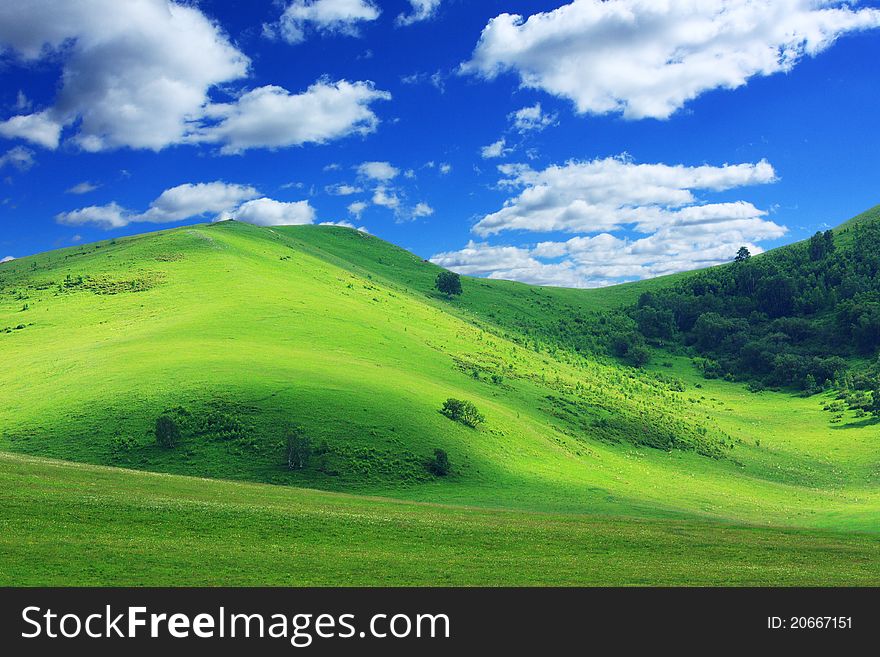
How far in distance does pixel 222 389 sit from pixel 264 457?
10.8m

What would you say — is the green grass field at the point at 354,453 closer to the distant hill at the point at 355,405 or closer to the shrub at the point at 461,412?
the distant hill at the point at 355,405

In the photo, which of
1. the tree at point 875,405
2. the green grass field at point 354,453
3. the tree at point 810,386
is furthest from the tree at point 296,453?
the tree at point 810,386

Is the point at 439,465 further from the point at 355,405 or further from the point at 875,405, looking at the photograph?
the point at 875,405

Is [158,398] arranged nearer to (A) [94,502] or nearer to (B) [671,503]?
(A) [94,502]

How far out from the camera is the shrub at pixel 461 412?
194ft

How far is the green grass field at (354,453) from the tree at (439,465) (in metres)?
0.92

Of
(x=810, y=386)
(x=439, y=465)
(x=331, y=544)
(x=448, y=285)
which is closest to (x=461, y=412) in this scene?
(x=439, y=465)

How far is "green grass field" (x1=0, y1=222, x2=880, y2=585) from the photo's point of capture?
25.1 metres

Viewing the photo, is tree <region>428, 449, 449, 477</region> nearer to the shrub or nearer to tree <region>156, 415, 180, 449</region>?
the shrub

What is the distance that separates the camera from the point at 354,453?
49219 mm

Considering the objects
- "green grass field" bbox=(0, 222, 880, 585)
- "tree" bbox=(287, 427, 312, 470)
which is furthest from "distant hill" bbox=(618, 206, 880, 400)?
"tree" bbox=(287, 427, 312, 470)

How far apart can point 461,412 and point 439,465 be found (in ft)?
33.5
